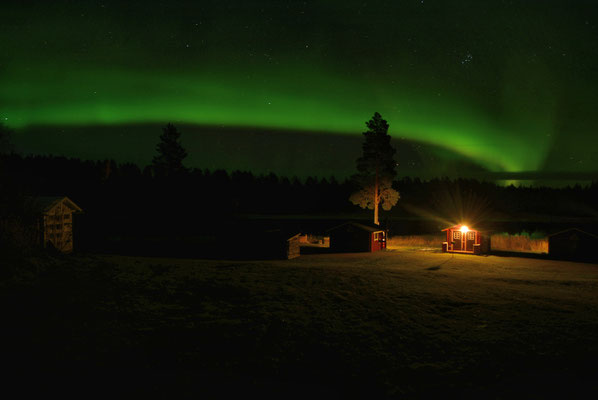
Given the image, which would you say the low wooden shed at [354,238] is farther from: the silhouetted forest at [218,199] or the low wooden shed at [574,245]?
the low wooden shed at [574,245]

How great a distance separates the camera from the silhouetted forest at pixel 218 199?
191 ft

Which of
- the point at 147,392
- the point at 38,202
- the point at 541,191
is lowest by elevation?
the point at 147,392

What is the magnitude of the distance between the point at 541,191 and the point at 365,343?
217066 millimetres

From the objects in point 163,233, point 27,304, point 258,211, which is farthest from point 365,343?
point 258,211

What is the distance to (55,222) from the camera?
30.8 metres

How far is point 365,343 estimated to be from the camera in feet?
38.1

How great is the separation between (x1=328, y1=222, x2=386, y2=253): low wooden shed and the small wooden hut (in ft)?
82.2

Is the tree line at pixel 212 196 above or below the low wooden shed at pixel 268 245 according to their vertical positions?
above

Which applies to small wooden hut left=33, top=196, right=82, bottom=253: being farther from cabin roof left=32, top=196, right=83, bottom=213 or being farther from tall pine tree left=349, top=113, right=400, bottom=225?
tall pine tree left=349, top=113, right=400, bottom=225

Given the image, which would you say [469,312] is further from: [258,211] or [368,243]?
[258,211]

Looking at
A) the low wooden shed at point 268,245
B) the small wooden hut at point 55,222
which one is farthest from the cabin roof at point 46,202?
the low wooden shed at point 268,245

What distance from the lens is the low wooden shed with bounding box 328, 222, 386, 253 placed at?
4594 centimetres

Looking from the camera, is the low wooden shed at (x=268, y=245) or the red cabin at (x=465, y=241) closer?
the low wooden shed at (x=268, y=245)

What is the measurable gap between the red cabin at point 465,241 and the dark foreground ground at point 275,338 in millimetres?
26105
